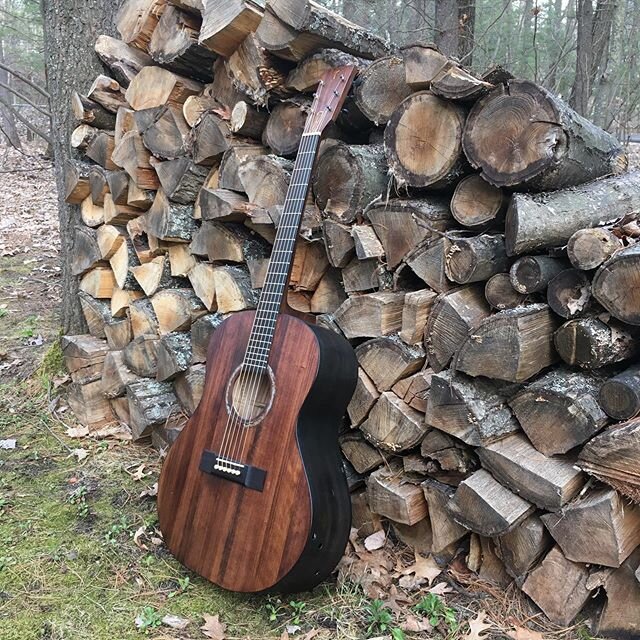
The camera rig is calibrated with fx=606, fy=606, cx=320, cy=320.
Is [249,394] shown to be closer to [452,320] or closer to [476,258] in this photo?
[452,320]

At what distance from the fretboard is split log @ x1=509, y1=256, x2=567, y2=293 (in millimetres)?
777

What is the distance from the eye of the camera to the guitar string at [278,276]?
6.96ft

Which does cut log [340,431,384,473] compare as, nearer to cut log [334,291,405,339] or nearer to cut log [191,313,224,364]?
cut log [334,291,405,339]

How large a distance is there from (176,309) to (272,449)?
3.62ft

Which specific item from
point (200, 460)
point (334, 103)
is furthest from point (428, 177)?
point (200, 460)

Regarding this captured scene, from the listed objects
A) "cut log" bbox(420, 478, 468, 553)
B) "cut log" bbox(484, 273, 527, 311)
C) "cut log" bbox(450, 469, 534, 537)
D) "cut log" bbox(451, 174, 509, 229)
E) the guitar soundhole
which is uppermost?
"cut log" bbox(451, 174, 509, 229)

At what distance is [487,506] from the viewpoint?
191 cm

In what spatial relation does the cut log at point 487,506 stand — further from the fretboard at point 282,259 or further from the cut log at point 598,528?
the fretboard at point 282,259

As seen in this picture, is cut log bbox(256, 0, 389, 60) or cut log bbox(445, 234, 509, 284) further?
cut log bbox(256, 0, 389, 60)

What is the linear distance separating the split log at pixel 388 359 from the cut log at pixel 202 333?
76 cm

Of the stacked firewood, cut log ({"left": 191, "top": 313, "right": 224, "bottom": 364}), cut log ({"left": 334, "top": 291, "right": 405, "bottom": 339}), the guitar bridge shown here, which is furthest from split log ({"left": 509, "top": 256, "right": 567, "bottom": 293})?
cut log ({"left": 191, "top": 313, "right": 224, "bottom": 364})

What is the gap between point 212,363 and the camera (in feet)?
7.62

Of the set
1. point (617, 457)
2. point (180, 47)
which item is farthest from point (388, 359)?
point (180, 47)

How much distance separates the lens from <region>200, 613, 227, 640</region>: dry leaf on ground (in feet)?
6.40
